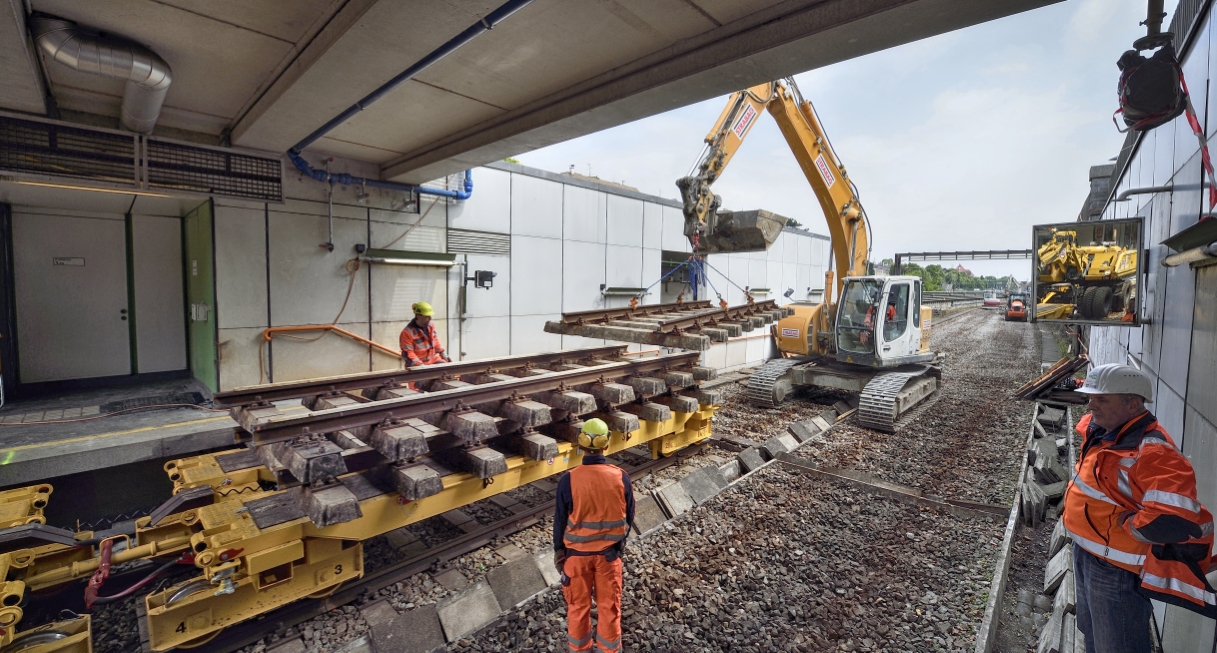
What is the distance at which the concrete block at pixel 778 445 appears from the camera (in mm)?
7586

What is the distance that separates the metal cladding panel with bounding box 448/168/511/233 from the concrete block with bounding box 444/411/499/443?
228 inches

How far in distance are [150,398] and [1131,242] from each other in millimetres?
12850

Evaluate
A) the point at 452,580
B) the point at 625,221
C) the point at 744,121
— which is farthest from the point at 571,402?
the point at 625,221

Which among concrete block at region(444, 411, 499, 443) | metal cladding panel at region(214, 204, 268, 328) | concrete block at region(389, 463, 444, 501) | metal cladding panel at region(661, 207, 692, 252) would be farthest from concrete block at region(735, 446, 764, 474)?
metal cladding panel at region(661, 207, 692, 252)

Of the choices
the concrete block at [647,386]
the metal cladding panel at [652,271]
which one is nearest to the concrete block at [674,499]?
the concrete block at [647,386]

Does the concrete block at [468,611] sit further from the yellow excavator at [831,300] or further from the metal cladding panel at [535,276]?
the metal cladding panel at [535,276]

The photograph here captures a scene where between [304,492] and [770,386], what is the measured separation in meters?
9.04

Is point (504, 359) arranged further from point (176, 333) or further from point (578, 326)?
point (176, 333)

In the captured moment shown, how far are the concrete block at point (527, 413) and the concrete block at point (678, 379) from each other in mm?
2179

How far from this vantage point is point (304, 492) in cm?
352

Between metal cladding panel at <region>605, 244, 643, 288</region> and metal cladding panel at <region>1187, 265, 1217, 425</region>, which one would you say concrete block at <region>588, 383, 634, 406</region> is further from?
metal cladding panel at <region>605, 244, 643, 288</region>

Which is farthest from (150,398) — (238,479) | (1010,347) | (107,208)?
(1010,347)

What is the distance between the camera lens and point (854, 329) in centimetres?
1047

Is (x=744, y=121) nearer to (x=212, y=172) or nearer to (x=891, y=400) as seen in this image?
(x=891, y=400)
